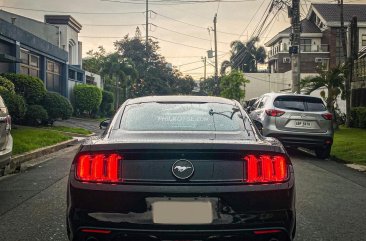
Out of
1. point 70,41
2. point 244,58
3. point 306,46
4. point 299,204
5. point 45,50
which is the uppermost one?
point 244,58

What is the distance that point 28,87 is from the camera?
762 inches

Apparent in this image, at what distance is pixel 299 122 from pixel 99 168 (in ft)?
29.6

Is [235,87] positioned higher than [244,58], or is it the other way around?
[244,58]

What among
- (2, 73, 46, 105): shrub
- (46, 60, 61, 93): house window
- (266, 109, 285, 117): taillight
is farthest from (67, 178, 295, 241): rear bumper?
(46, 60, 61, 93): house window

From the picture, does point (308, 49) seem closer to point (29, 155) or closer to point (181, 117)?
point (29, 155)

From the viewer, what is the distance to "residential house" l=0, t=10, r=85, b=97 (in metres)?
20.1

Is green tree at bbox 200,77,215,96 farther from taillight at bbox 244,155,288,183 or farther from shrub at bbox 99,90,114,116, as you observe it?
taillight at bbox 244,155,288,183

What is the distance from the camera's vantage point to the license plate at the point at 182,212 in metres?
3.09

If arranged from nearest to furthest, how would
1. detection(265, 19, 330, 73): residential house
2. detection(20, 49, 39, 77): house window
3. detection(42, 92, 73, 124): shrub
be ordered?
detection(42, 92, 73, 124): shrub < detection(20, 49, 39, 77): house window < detection(265, 19, 330, 73): residential house

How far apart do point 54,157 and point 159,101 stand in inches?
304

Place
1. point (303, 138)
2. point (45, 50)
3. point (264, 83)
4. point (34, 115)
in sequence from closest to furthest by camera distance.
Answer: point (303, 138)
point (34, 115)
point (45, 50)
point (264, 83)

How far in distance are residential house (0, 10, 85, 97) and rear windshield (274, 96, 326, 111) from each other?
1019cm

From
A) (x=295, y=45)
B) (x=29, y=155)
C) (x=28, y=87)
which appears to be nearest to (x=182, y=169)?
(x=29, y=155)

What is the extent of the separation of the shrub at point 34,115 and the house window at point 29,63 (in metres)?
3.22
